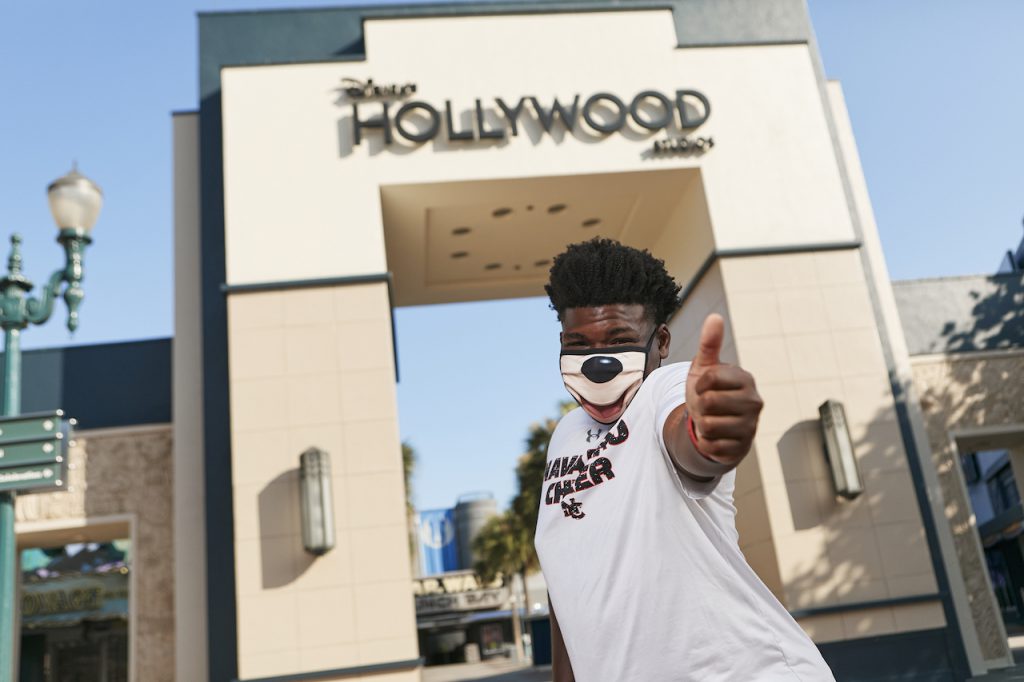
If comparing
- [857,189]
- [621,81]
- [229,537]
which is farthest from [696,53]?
[229,537]

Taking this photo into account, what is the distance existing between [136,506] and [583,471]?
10.8m

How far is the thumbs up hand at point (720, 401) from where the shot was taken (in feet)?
4.97

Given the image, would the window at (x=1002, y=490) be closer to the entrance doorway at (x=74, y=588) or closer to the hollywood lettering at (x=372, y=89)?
the hollywood lettering at (x=372, y=89)

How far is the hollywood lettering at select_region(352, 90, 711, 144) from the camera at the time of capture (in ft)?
36.8

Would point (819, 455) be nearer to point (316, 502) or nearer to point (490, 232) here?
point (490, 232)

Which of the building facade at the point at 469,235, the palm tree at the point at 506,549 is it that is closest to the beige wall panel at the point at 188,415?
the building facade at the point at 469,235

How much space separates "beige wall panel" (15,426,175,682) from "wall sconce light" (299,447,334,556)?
9.26ft

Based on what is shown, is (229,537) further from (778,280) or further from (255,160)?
(778,280)

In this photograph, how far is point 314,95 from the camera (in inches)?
446

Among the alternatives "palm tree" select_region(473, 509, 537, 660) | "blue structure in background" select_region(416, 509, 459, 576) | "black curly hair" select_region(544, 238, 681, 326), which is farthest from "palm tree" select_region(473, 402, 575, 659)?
"black curly hair" select_region(544, 238, 681, 326)

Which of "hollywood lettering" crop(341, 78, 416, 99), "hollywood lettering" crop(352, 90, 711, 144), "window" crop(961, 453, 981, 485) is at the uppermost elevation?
"hollywood lettering" crop(341, 78, 416, 99)

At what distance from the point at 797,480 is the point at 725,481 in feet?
29.3

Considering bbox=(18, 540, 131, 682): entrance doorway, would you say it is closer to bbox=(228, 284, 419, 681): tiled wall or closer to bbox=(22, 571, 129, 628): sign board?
bbox=(22, 571, 129, 628): sign board

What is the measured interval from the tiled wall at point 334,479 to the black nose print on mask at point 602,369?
7915 millimetres
